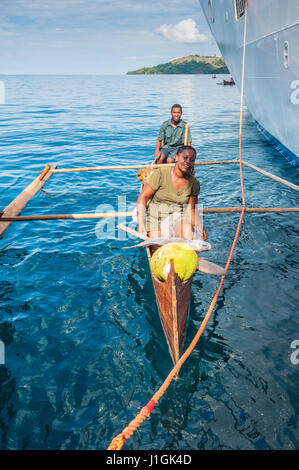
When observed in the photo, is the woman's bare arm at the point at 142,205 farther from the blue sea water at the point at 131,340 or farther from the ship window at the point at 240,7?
the ship window at the point at 240,7

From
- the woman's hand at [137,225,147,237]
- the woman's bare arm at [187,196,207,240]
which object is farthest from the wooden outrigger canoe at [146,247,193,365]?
the woman's bare arm at [187,196,207,240]

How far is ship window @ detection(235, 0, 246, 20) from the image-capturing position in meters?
11.7

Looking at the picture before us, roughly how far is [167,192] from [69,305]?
2432 millimetres

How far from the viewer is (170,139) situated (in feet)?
30.8

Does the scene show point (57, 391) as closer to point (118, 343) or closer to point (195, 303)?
point (118, 343)

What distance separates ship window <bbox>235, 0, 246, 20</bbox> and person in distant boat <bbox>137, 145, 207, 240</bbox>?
1030cm

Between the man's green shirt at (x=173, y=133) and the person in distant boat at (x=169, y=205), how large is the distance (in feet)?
14.8

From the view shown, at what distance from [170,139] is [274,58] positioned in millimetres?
4368

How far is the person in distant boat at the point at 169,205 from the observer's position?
5047 mm

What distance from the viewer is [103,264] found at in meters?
6.14
